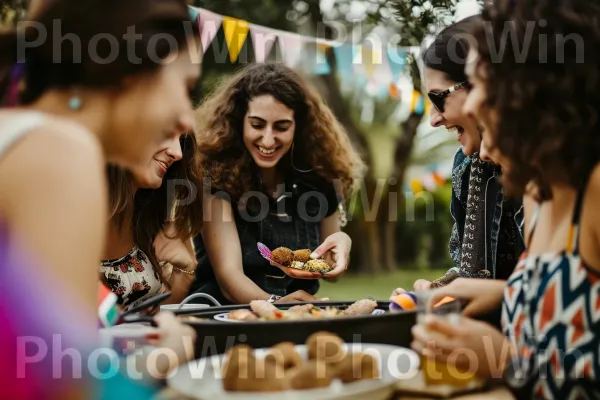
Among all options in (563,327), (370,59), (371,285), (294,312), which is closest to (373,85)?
(370,59)

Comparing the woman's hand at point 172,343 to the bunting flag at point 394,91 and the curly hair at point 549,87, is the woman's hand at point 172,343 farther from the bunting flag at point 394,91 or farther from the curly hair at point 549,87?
A: the bunting flag at point 394,91

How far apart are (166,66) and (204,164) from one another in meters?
2.23

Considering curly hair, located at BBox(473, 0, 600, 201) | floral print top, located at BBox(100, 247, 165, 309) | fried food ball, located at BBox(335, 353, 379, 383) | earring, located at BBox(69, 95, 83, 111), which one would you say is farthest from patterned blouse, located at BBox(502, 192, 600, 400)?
floral print top, located at BBox(100, 247, 165, 309)

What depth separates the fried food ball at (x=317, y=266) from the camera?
9.25ft

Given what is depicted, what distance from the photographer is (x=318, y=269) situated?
282 centimetres

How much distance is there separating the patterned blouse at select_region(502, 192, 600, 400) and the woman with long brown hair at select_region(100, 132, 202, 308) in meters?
1.55

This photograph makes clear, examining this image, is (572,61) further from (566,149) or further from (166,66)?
(166,66)

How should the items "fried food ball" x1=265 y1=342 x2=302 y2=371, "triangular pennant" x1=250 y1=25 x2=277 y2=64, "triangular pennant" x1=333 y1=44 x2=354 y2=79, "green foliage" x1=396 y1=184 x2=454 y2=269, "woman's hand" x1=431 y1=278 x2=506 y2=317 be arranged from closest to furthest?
"fried food ball" x1=265 y1=342 x2=302 y2=371
"woman's hand" x1=431 y1=278 x2=506 y2=317
"triangular pennant" x1=250 y1=25 x2=277 y2=64
"triangular pennant" x1=333 y1=44 x2=354 y2=79
"green foliage" x1=396 y1=184 x2=454 y2=269

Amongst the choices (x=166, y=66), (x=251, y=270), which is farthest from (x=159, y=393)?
(x=251, y=270)

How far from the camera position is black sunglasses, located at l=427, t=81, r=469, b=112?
2.32 m

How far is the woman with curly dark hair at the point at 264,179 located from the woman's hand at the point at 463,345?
5.64 feet

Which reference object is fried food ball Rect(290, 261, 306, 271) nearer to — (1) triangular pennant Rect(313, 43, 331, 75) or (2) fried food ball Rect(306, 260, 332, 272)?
(2) fried food ball Rect(306, 260, 332, 272)

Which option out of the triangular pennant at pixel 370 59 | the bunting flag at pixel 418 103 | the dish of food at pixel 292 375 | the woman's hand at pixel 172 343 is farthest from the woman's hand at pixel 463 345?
the bunting flag at pixel 418 103

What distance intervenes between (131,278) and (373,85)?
3353mm
